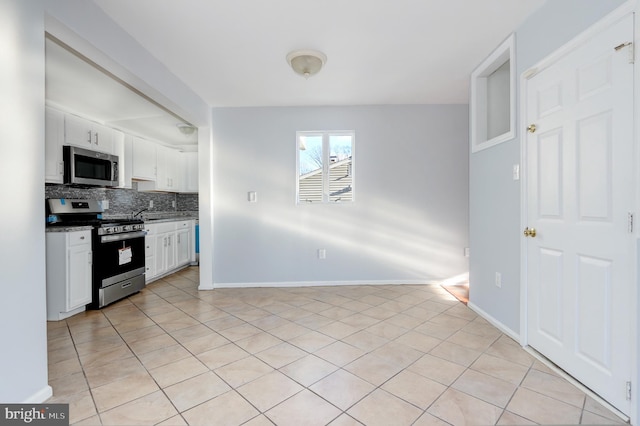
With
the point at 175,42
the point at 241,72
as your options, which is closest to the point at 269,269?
the point at 241,72

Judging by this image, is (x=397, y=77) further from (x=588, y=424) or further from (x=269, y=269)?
(x=588, y=424)

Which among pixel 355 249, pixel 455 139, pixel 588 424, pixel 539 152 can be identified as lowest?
pixel 588 424

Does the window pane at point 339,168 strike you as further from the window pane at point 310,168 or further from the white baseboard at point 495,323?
the white baseboard at point 495,323

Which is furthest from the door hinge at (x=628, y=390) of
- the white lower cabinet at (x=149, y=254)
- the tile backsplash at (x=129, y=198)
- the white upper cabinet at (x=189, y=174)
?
the white upper cabinet at (x=189, y=174)

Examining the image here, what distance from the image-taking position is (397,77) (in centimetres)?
317

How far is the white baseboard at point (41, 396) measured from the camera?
1521 millimetres

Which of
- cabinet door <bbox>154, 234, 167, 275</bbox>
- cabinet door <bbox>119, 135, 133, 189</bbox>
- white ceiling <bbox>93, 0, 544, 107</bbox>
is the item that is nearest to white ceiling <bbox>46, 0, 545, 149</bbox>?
white ceiling <bbox>93, 0, 544, 107</bbox>

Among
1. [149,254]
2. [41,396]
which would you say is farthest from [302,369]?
[149,254]

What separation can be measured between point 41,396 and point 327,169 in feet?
11.0

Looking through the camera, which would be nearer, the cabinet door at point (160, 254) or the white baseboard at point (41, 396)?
the white baseboard at point (41, 396)

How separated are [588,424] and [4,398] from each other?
9.08 ft

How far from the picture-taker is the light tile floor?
151 centimetres

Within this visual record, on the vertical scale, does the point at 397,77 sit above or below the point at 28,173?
above

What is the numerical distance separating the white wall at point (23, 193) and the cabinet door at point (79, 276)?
1.56 m
